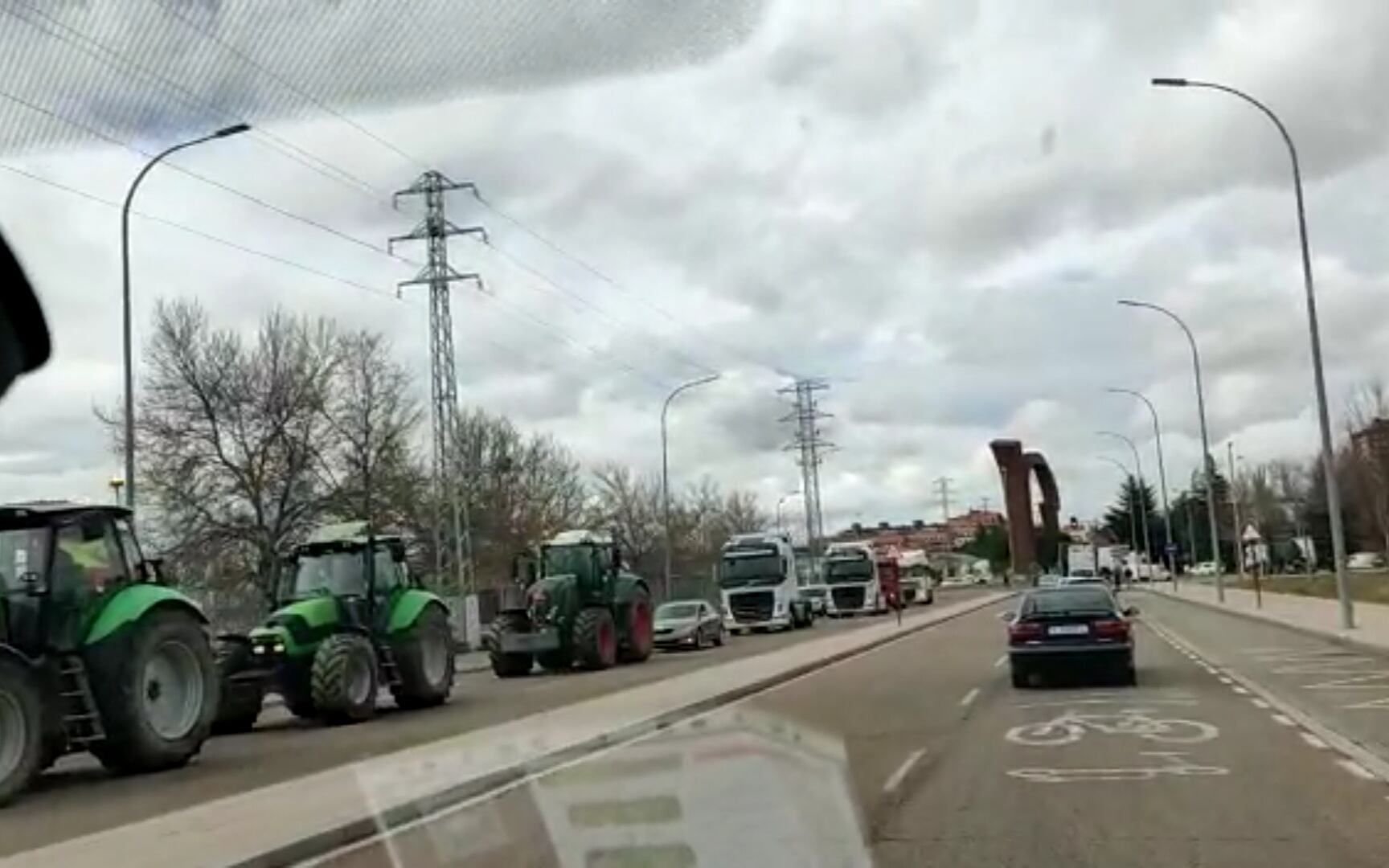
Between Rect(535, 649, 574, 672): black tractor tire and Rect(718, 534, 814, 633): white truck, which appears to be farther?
Rect(718, 534, 814, 633): white truck

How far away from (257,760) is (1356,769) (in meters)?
11.5

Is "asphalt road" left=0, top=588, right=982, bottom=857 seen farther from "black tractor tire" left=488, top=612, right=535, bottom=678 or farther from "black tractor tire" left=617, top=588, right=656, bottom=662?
"black tractor tire" left=617, top=588, right=656, bottom=662

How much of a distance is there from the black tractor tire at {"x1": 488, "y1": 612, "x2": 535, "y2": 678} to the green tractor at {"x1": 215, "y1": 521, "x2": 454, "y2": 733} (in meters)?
7.90

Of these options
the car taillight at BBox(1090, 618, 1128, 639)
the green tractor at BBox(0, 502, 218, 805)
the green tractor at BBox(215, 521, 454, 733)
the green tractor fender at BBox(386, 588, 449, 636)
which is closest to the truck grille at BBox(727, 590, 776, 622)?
the green tractor at BBox(215, 521, 454, 733)

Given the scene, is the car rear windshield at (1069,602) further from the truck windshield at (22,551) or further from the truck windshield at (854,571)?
the truck windshield at (854,571)

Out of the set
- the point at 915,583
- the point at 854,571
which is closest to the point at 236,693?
the point at 854,571

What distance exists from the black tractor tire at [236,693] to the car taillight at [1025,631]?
34.4 feet

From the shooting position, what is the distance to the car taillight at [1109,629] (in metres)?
23.8

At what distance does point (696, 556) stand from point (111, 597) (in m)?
94.4

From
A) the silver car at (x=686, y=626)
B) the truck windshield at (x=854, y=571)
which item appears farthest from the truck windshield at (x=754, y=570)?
the truck windshield at (x=854, y=571)

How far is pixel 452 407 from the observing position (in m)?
51.2

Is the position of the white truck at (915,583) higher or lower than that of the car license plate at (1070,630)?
higher

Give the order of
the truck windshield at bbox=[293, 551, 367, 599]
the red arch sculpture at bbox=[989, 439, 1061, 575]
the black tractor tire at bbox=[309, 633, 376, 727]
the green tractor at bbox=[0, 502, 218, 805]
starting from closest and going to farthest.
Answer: the green tractor at bbox=[0, 502, 218, 805]
the black tractor tire at bbox=[309, 633, 376, 727]
the truck windshield at bbox=[293, 551, 367, 599]
the red arch sculpture at bbox=[989, 439, 1061, 575]

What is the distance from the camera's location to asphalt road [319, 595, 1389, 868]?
10273 mm
